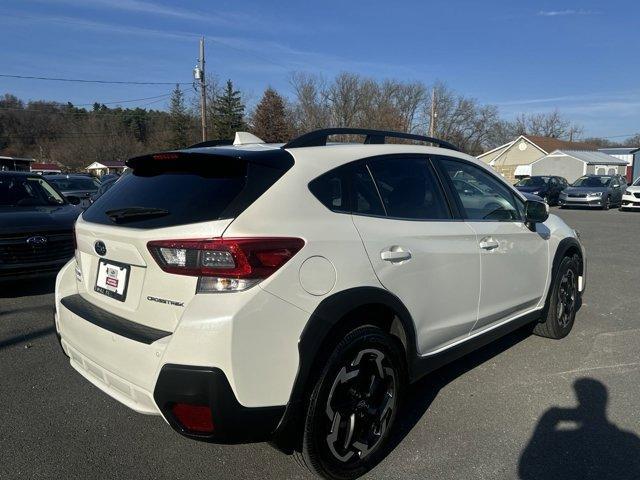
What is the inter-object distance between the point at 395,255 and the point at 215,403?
1.20m

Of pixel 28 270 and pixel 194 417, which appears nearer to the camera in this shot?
pixel 194 417

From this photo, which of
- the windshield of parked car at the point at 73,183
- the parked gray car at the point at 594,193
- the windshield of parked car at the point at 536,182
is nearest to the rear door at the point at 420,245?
the windshield of parked car at the point at 73,183

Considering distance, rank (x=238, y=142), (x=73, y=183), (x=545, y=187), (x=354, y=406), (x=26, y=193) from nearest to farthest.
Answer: (x=354, y=406)
(x=238, y=142)
(x=26, y=193)
(x=73, y=183)
(x=545, y=187)

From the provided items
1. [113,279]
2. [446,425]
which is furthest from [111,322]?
[446,425]

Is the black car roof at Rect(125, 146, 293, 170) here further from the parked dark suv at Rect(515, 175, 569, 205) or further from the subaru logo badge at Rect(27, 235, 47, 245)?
the parked dark suv at Rect(515, 175, 569, 205)

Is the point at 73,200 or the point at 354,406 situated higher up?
the point at 73,200

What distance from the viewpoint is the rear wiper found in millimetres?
2441

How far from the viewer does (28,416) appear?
10.5ft

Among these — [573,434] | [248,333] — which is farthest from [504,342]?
[248,333]

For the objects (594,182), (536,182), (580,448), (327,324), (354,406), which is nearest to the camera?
(327,324)

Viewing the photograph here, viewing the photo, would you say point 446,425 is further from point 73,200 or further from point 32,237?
point 73,200

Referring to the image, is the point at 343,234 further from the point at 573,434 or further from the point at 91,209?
the point at 573,434

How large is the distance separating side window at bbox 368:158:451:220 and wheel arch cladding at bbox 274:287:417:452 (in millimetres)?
548

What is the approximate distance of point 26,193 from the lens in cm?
705
